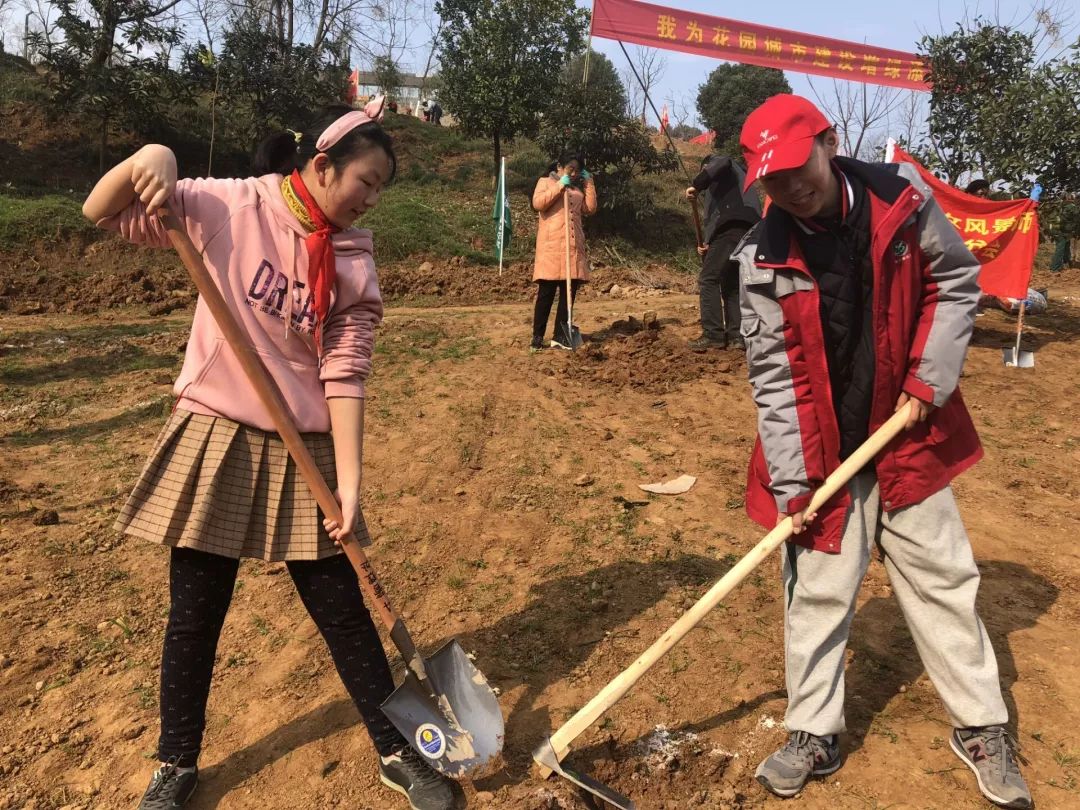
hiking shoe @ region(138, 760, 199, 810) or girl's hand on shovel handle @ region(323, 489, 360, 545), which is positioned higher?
girl's hand on shovel handle @ region(323, 489, 360, 545)

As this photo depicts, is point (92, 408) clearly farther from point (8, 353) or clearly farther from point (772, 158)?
point (772, 158)

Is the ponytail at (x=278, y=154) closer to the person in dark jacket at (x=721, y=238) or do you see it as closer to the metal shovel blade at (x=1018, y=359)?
the person in dark jacket at (x=721, y=238)

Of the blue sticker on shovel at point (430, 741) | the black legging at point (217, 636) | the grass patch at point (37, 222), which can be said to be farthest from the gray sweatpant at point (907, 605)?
the grass patch at point (37, 222)

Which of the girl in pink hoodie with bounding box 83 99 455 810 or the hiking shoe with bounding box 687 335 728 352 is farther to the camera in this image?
the hiking shoe with bounding box 687 335 728 352

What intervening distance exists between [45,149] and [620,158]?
35.4 feet

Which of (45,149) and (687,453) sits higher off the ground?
(45,149)

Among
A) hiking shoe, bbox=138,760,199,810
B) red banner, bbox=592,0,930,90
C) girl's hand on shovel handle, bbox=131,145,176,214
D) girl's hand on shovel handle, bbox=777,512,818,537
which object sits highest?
red banner, bbox=592,0,930,90

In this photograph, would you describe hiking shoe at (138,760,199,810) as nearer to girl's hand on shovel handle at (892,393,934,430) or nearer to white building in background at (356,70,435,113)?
girl's hand on shovel handle at (892,393,934,430)

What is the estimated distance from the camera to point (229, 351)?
198 cm

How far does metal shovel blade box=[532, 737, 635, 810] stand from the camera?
2.16 meters

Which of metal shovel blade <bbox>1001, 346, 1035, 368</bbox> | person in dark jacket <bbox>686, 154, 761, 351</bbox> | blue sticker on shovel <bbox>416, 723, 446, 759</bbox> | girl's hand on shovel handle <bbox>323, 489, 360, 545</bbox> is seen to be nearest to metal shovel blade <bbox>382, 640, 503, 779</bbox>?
blue sticker on shovel <bbox>416, 723, 446, 759</bbox>

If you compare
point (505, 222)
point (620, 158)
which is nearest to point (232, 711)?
point (505, 222)

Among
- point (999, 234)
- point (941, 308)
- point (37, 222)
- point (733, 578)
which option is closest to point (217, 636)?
point (733, 578)

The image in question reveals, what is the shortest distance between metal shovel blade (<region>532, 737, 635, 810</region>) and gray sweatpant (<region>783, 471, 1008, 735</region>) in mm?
582
